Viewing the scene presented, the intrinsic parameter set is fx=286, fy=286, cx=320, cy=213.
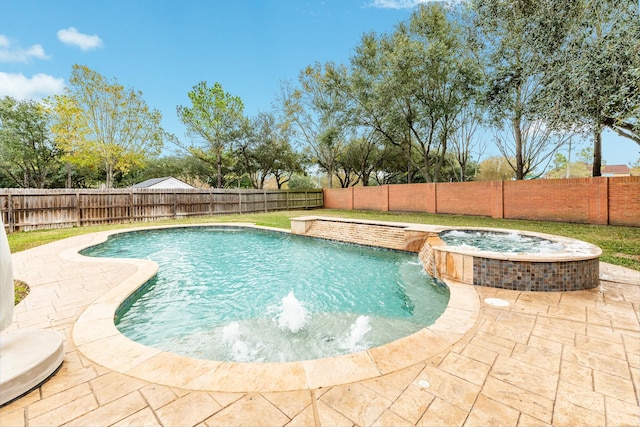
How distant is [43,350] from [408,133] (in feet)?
55.0

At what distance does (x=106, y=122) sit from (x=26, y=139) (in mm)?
8173

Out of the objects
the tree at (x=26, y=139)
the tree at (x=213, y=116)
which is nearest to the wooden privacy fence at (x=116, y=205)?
the tree at (x=213, y=116)

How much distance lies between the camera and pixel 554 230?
28.1 ft

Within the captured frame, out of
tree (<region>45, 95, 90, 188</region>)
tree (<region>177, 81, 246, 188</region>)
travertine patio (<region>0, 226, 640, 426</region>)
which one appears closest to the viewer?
travertine patio (<region>0, 226, 640, 426</region>)

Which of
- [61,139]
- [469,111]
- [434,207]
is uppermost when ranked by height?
[469,111]

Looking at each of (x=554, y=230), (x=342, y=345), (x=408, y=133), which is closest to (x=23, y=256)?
(x=342, y=345)

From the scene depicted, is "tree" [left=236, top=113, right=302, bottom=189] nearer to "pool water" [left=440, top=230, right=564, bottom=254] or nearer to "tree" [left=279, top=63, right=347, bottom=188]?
"tree" [left=279, top=63, right=347, bottom=188]

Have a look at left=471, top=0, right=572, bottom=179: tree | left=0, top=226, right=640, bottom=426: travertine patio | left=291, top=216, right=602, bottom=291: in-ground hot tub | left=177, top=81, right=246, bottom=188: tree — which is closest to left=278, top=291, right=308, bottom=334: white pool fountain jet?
left=0, top=226, right=640, bottom=426: travertine patio

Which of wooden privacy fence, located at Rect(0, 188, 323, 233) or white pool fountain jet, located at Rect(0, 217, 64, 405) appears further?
wooden privacy fence, located at Rect(0, 188, 323, 233)

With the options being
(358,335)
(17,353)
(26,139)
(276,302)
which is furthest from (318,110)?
(26,139)

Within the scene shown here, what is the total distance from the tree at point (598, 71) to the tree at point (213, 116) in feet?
57.6

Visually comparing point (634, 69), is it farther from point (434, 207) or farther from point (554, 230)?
point (434, 207)

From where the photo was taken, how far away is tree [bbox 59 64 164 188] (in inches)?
632

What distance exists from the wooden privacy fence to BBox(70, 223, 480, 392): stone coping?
7031mm
